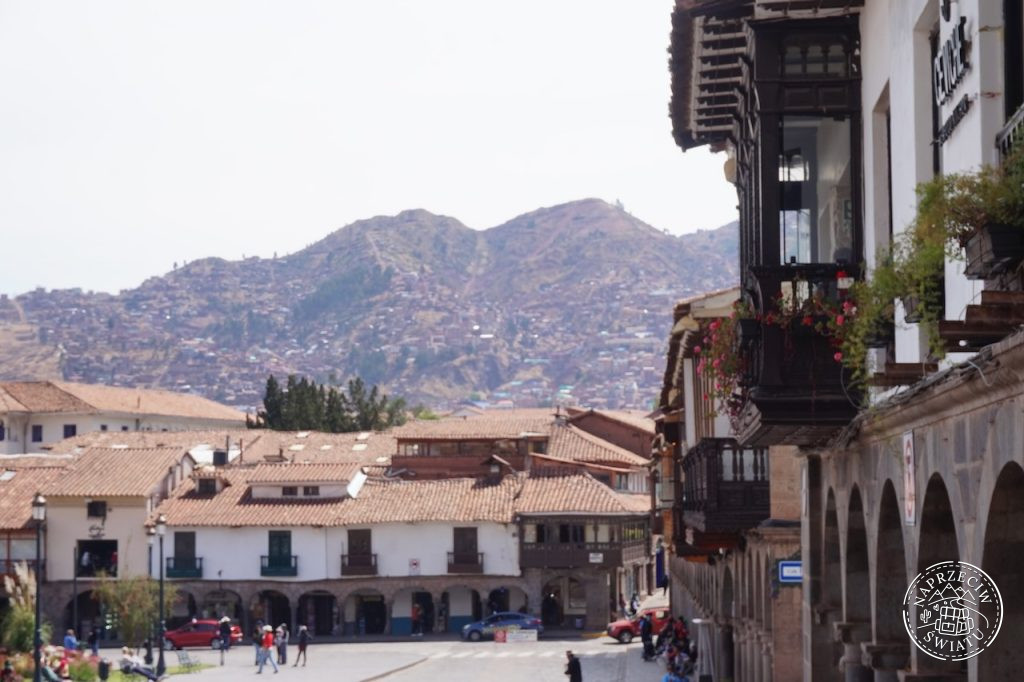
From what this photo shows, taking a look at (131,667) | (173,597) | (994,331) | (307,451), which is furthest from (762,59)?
(307,451)

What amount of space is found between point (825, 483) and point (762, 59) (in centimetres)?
390

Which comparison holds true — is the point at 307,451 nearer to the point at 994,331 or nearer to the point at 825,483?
the point at 825,483

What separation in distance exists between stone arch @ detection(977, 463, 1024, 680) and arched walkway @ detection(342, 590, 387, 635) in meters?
64.6

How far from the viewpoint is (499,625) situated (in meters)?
65.9

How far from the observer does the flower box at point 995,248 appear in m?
7.44

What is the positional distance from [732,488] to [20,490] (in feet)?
182

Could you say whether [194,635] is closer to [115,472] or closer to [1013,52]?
[115,472]

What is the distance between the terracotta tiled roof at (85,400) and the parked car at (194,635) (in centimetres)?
5237

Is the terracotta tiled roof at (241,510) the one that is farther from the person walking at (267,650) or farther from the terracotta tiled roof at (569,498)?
the person walking at (267,650)

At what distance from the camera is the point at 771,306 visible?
12.7m

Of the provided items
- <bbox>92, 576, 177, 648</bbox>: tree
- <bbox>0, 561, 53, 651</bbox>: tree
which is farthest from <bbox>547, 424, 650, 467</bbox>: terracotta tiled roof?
<bbox>0, 561, 53, 651</bbox>: tree

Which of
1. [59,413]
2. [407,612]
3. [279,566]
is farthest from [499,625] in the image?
[59,413]

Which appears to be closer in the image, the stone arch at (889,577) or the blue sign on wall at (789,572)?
the stone arch at (889,577)

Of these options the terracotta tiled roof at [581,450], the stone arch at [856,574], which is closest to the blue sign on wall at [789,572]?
the stone arch at [856,574]
